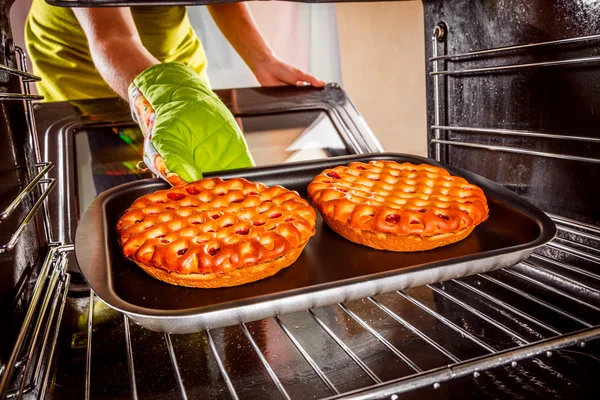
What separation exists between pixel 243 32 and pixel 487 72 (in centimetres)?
138

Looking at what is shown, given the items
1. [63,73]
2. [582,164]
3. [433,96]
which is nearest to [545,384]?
[582,164]

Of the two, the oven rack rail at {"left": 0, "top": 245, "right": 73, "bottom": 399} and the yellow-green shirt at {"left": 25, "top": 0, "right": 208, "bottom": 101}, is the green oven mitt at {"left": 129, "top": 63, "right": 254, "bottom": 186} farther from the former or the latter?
the yellow-green shirt at {"left": 25, "top": 0, "right": 208, "bottom": 101}

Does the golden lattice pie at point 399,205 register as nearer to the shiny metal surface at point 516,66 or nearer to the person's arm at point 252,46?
the shiny metal surface at point 516,66

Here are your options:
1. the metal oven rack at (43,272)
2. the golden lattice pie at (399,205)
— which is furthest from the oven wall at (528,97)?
the metal oven rack at (43,272)

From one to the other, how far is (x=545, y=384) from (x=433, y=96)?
2.57ft

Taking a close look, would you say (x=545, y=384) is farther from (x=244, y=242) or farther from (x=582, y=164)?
(x=244, y=242)

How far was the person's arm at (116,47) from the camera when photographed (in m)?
1.38

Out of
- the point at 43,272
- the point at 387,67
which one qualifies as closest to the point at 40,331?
the point at 43,272

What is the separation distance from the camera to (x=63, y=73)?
206cm

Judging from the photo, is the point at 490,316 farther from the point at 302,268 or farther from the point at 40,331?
the point at 40,331

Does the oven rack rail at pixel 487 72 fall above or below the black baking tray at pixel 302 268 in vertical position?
above

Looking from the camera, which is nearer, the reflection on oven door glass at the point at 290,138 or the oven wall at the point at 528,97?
the oven wall at the point at 528,97

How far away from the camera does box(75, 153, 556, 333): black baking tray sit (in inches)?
26.9

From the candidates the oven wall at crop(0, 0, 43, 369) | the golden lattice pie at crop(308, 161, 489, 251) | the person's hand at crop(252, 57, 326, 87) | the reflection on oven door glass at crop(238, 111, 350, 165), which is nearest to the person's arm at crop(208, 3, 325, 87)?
the person's hand at crop(252, 57, 326, 87)
